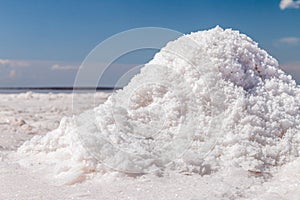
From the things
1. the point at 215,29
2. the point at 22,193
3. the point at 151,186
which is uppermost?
the point at 215,29

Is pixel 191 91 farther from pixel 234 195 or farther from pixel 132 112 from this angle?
pixel 234 195

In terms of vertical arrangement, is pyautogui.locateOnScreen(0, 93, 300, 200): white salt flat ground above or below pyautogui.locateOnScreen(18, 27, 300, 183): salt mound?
below

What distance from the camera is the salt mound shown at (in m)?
2.78

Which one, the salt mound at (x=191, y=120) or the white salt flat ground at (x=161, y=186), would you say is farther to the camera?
the salt mound at (x=191, y=120)

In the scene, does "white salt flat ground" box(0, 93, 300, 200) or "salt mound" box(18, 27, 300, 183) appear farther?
"salt mound" box(18, 27, 300, 183)

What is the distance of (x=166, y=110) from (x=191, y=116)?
0.63 ft

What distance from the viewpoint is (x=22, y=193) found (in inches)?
99.0

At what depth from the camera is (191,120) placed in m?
3.14

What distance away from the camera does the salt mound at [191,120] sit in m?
2.78

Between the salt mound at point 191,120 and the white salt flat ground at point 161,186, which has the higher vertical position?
the salt mound at point 191,120

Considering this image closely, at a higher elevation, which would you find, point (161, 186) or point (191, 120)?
point (191, 120)

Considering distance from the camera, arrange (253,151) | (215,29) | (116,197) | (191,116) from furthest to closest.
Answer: (215,29)
(191,116)
(253,151)
(116,197)

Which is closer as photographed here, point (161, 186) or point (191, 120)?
point (161, 186)

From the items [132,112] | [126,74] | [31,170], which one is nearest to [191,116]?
[132,112]
